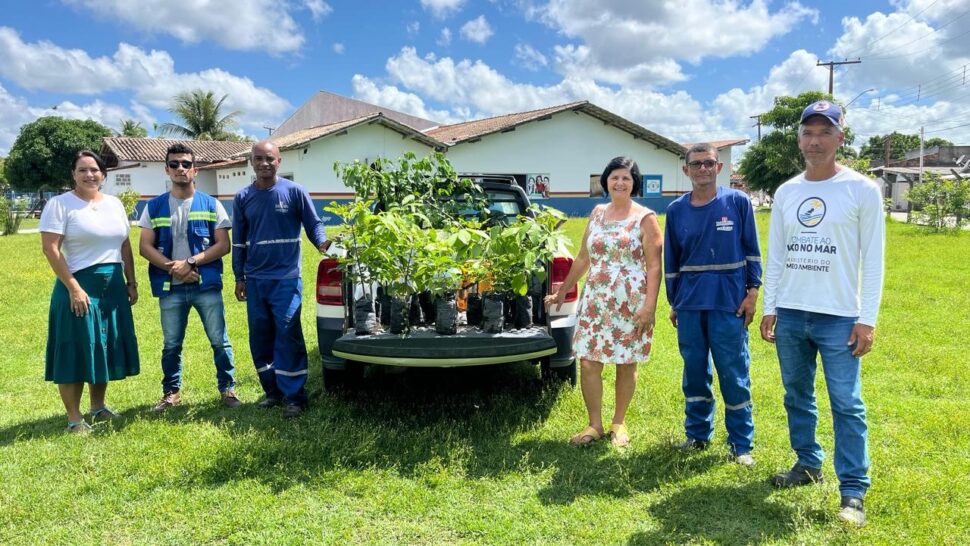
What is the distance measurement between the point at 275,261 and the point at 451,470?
6.01 ft

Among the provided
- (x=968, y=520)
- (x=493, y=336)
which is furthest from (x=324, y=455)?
(x=968, y=520)

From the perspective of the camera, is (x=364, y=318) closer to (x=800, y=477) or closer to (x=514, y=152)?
(x=800, y=477)

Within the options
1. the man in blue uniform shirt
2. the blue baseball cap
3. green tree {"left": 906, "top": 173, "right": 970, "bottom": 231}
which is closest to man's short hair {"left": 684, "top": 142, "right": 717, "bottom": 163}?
the man in blue uniform shirt

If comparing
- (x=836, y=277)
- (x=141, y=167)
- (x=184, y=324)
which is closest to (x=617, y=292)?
(x=836, y=277)

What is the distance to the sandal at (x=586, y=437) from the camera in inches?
146

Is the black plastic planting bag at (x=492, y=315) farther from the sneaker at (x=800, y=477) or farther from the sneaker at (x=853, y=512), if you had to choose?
the sneaker at (x=853, y=512)

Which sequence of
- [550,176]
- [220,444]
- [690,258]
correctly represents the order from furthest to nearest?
[550,176]
[220,444]
[690,258]

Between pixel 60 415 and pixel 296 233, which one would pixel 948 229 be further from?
pixel 60 415

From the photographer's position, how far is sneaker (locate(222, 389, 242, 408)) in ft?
14.7

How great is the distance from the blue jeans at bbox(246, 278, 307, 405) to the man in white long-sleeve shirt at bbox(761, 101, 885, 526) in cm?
297

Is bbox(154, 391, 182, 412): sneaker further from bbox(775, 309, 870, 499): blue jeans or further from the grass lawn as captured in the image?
bbox(775, 309, 870, 499): blue jeans

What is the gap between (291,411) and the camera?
4.20 meters

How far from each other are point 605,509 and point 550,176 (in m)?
27.3

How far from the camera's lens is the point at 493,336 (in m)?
3.55
